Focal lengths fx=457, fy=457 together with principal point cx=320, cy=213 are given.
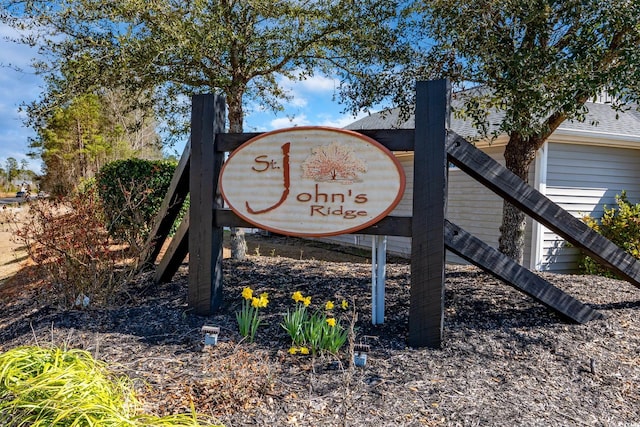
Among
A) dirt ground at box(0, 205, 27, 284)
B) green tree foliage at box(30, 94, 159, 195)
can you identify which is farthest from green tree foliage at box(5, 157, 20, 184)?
dirt ground at box(0, 205, 27, 284)

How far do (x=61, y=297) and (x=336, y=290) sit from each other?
246 centimetres

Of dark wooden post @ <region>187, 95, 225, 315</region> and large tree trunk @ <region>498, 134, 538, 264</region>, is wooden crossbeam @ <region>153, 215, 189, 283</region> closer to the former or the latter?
dark wooden post @ <region>187, 95, 225, 315</region>

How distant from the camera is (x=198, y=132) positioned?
3.70 meters

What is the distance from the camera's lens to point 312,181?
3.42 meters

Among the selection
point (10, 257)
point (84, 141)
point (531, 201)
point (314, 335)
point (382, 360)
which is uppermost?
point (84, 141)

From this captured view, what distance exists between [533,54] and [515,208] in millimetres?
2022

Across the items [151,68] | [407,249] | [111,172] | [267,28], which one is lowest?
[407,249]

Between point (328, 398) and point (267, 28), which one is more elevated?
point (267, 28)

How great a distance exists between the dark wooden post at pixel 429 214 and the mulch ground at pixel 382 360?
200 millimetres

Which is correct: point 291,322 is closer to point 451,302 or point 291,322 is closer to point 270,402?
point 270,402

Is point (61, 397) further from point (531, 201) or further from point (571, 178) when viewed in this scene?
point (571, 178)

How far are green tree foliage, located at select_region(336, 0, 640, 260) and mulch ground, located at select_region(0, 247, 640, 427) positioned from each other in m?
1.67

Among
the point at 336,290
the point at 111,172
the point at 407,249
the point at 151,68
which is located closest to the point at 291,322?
the point at 336,290

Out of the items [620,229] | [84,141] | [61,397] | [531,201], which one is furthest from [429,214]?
[84,141]
